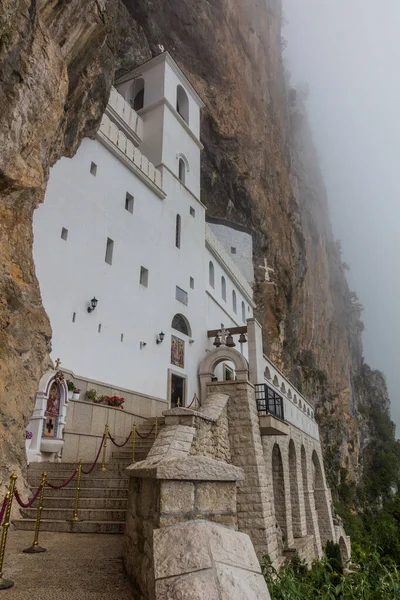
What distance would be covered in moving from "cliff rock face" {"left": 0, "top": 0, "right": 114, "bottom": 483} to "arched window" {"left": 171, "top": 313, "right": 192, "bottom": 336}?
333 inches

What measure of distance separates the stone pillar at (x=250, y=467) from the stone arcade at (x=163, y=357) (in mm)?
34

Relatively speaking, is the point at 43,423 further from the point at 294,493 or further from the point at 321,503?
the point at 321,503

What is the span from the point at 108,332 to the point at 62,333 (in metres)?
1.99

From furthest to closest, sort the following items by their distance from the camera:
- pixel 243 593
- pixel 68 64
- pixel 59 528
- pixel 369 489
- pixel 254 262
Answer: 1. pixel 369 489
2. pixel 254 262
3. pixel 68 64
4. pixel 59 528
5. pixel 243 593

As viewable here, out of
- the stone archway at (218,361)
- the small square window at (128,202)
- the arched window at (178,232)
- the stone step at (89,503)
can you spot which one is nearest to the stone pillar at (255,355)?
the stone archway at (218,361)

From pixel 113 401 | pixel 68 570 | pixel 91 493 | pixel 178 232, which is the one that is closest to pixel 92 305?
pixel 113 401

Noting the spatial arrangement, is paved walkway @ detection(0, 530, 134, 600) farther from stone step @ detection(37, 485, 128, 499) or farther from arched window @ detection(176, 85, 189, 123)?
arched window @ detection(176, 85, 189, 123)

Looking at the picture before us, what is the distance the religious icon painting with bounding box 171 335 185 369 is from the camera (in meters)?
15.8

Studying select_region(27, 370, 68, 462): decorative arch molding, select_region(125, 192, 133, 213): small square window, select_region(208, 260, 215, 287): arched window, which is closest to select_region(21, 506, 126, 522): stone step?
select_region(27, 370, 68, 462): decorative arch molding

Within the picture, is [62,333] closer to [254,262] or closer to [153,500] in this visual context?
[153,500]

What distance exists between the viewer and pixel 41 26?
768 cm

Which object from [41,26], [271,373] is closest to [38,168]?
[41,26]

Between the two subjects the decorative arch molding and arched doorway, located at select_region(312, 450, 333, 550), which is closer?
the decorative arch molding

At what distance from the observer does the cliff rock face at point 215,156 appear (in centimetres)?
720
